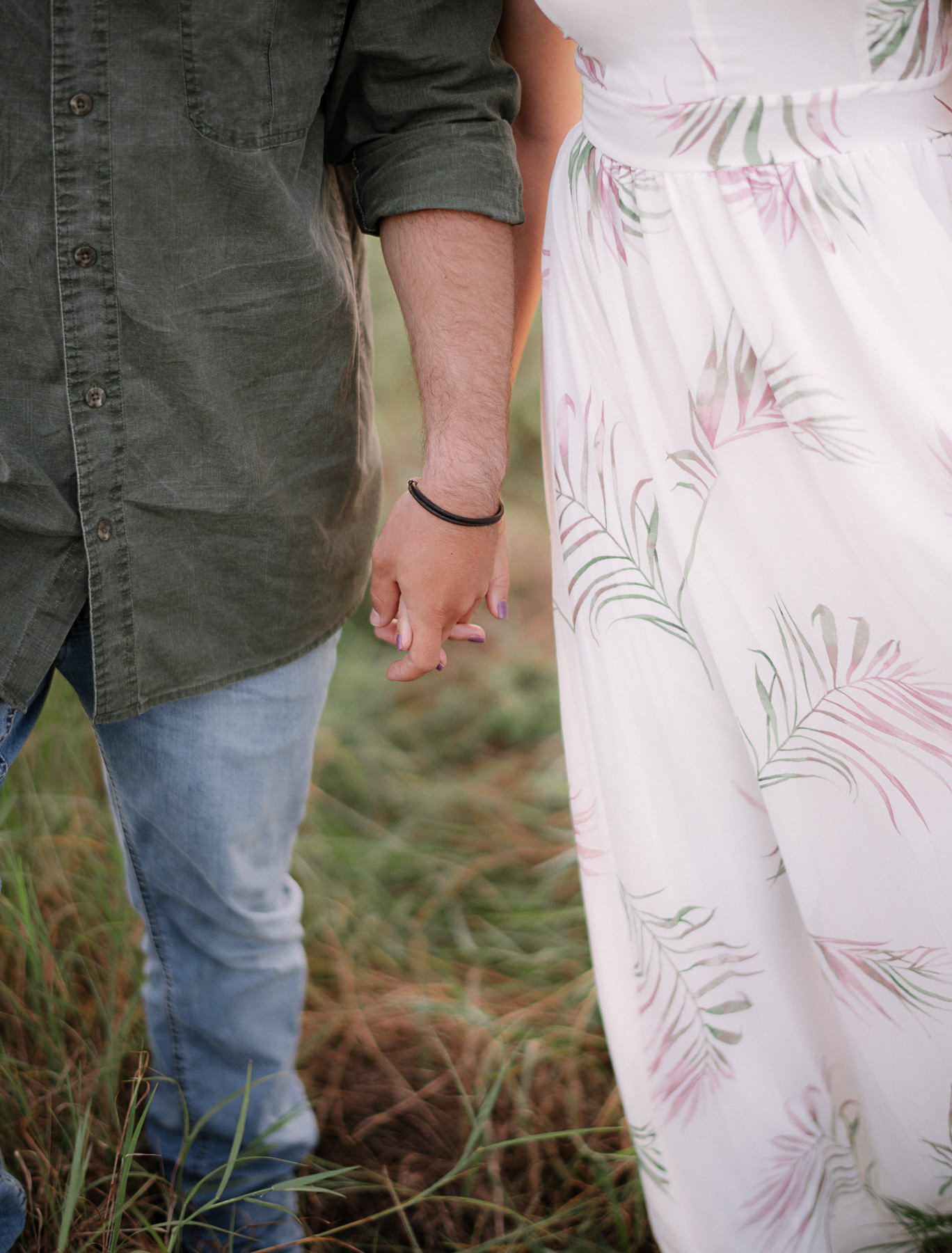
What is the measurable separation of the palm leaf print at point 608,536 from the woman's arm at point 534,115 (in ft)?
0.60

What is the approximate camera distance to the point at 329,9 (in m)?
0.97

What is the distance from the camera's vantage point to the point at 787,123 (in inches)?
32.4

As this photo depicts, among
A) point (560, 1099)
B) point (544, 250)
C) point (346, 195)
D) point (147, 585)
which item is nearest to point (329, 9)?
point (346, 195)

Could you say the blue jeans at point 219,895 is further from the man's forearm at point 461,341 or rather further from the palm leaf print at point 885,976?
the palm leaf print at point 885,976

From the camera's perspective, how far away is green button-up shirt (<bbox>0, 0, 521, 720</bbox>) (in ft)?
2.94

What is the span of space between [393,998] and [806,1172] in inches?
35.8

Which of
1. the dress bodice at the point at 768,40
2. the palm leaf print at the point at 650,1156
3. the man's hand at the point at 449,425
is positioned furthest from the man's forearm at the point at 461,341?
the palm leaf print at the point at 650,1156

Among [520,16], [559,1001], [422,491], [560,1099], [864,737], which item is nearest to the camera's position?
[864,737]

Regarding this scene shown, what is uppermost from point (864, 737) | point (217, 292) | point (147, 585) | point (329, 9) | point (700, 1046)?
point (329, 9)

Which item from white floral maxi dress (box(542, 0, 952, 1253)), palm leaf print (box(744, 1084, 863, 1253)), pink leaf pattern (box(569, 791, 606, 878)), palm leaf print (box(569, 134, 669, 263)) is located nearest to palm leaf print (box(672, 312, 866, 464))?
white floral maxi dress (box(542, 0, 952, 1253))

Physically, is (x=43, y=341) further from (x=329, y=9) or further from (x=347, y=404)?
(x=329, y=9)

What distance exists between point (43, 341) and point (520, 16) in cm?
61

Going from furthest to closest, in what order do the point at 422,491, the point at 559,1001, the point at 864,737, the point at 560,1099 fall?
the point at 559,1001
the point at 560,1099
the point at 422,491
the point at 864,737

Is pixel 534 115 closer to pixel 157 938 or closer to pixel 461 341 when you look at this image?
pixel 461 341
